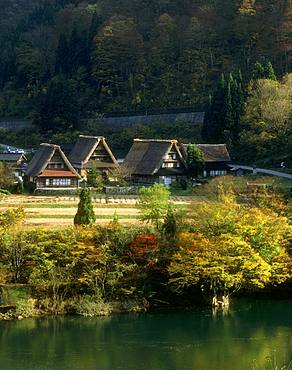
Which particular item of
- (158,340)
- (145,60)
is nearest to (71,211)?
(158,340)

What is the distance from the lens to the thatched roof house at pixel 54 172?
1383 inches

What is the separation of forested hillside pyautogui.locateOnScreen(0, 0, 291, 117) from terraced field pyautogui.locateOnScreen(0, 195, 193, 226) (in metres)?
16.3

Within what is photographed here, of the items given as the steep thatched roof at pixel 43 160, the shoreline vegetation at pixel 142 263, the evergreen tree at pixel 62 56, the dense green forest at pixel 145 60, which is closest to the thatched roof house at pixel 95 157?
the steep thatched roof at pixel 43 160

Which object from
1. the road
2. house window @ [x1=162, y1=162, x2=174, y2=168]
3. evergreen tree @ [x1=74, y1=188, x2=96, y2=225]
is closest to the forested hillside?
the road

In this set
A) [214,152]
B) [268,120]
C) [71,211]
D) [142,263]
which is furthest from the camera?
[268,120]

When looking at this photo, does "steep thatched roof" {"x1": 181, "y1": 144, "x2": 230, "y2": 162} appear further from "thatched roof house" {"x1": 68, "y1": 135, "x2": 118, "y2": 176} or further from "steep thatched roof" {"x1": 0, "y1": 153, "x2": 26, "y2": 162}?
"steep thatched roof" {"x1": 0, "y1": 153, "x2": 26, "y2": 162}

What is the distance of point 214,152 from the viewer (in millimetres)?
38250

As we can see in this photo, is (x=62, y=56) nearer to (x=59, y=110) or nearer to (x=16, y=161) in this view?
(x=59, y=110)

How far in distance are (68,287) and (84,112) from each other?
30404 millimetres

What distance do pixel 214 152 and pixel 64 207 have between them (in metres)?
11.2

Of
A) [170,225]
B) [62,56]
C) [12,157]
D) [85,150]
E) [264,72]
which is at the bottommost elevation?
[170,225]

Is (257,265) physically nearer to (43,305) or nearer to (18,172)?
(43,305)

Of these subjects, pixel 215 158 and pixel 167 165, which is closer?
pixel 167 165

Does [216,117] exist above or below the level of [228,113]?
below
